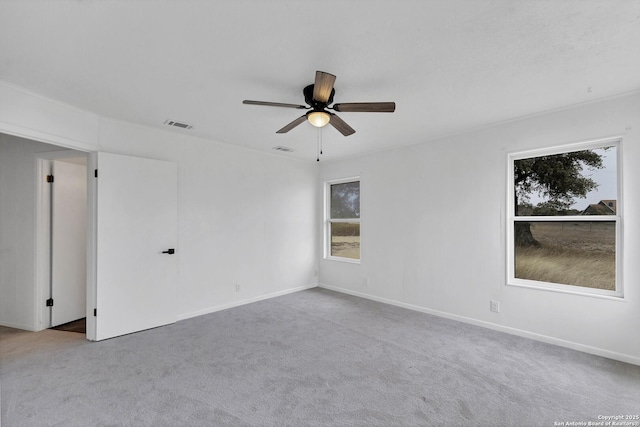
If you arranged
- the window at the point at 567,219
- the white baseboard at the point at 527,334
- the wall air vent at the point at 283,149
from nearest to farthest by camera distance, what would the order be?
the white baseboard at the point at 527,334, the window at the point at 567,219, the wall air vent at the point at 283,149

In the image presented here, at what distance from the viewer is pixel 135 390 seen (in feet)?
7.32

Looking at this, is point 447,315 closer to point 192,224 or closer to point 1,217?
point 192,224

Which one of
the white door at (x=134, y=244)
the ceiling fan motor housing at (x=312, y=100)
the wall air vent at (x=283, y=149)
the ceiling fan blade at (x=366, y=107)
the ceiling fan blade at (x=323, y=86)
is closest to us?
the ceiling fan blade at (x=323, y=86)

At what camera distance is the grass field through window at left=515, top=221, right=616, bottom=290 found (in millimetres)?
2887

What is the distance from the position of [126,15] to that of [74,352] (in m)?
3.13

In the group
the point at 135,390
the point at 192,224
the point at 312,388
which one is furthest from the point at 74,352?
the point at 312,388

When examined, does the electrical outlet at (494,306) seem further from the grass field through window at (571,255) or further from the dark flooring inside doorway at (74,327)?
the dark flooring inside doorway at (74,327)

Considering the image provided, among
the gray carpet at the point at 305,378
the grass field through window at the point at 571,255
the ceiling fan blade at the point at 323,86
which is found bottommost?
the gray carpet at the point at 305,378

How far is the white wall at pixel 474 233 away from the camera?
2.71 m

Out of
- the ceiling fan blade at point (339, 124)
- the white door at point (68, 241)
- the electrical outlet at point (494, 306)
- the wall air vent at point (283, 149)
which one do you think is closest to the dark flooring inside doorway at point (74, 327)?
the white door at point (68, 241)

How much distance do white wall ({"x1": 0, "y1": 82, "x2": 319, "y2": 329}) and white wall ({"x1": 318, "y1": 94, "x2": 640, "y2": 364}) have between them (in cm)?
105

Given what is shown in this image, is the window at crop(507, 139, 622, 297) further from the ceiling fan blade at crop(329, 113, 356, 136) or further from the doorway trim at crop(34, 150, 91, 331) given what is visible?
the doorway trim at crop(34, 150, 91, 331)

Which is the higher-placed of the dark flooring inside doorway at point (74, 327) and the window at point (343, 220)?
the window at point (343, 220)

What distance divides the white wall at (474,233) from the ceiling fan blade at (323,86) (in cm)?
242
